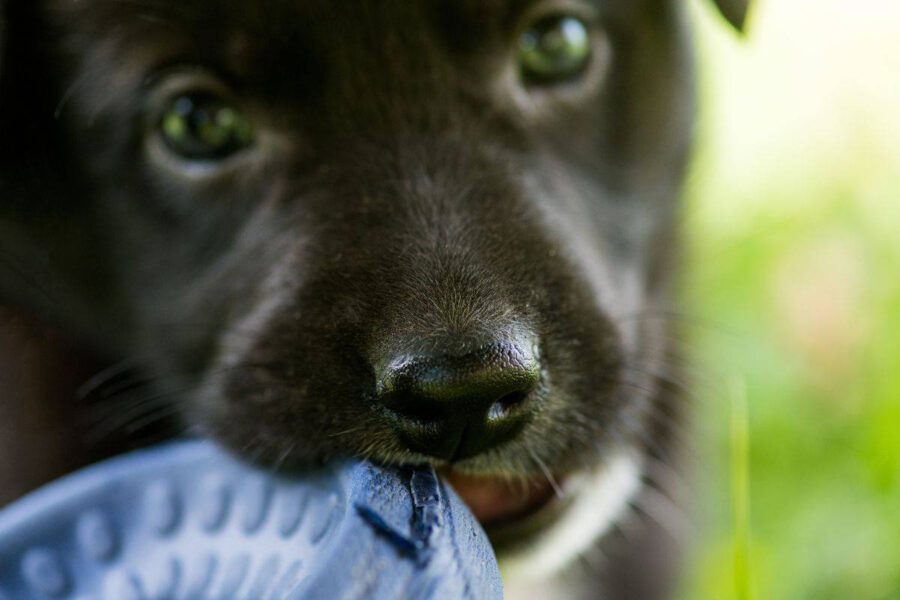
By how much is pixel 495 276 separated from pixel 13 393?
94 centimetres

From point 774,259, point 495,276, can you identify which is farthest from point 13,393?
point 774,259

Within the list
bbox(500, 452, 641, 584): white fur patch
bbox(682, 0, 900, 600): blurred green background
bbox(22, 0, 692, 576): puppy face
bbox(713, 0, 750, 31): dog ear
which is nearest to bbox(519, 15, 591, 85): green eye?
bbox(22, 0, 692, 576): puppy face

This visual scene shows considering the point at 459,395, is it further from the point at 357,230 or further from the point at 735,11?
the point at 735,11

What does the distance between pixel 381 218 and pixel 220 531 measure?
446 mm

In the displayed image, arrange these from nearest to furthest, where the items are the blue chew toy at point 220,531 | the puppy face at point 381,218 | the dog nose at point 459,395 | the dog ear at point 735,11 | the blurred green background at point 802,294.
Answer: the blue chew toy at point 220,531
the dog nose at point 459,395
the puppy face at point 381,218
the dog ear at point 735,11
the blurred green background at point 802,294

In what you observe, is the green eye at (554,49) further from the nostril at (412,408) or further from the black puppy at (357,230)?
the nostril at (412,408)

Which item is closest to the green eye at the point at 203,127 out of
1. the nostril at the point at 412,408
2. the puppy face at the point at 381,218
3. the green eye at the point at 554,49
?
the puppy face at the point at 381,218

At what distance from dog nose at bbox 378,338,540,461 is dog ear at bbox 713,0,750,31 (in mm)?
777

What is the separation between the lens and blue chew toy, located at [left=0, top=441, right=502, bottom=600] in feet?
3.65

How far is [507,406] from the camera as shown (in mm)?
1389

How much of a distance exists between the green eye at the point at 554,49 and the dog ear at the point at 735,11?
0.70ft

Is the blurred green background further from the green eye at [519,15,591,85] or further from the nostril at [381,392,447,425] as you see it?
the nostril at [381,392,447,425]

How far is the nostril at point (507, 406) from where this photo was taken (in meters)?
1.37

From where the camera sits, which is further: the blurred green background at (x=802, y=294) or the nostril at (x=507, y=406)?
the blurred green background at (x=802, y=294)
